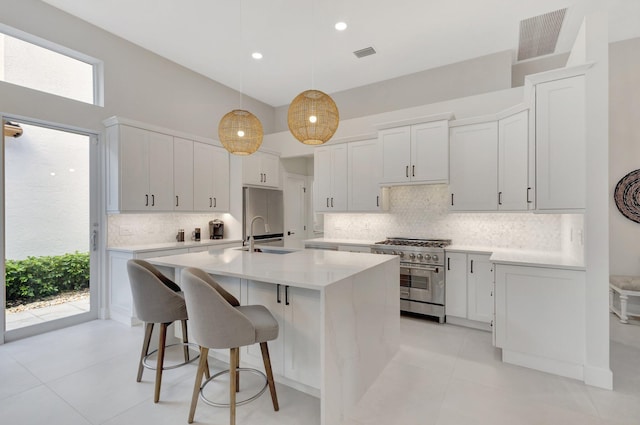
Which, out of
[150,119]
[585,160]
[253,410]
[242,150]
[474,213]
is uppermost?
[150,119]

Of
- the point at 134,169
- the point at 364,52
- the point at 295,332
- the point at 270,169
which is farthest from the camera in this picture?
the point at 270,169

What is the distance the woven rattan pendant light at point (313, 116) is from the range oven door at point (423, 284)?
2221mm

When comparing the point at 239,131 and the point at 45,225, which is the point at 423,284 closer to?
the point at 239,131

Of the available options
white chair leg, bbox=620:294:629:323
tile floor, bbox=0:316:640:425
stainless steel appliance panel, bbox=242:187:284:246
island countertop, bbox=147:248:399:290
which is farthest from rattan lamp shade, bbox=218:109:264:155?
white chair leg, bbox=620:294:629:323

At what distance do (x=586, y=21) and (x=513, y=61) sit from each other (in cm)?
228

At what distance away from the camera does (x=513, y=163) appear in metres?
3.38

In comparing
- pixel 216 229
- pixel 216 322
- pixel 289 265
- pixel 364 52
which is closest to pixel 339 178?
pixel 364 52

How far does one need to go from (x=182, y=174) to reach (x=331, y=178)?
88.0 inches

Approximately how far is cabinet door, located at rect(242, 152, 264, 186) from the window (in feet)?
6.83

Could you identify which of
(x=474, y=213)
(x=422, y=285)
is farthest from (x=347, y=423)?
(x=474, y=213)

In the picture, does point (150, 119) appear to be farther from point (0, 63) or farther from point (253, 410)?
point (253, 410)

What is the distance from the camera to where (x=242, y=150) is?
2.85m

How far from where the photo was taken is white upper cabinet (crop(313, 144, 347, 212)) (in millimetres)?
4719

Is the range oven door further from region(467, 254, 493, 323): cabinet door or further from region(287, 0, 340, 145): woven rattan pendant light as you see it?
region(287, 0, 340, 145): woven rattan pendant light
